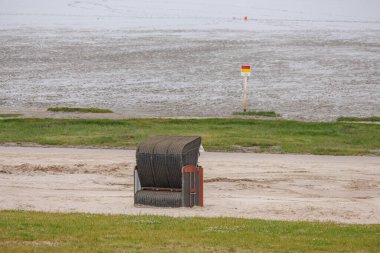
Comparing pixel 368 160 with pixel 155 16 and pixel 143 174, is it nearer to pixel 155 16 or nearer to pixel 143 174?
pixel 143 174

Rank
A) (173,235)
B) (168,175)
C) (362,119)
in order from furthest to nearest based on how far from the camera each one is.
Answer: (362,119) < (168,175) < (173,235)

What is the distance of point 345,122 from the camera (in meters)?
37.0

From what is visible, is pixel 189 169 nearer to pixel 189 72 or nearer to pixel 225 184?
pixel 225 184

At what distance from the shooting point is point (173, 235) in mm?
14492

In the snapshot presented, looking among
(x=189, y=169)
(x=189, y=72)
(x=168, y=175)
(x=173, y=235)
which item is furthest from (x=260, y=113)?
(x=173, y=235)

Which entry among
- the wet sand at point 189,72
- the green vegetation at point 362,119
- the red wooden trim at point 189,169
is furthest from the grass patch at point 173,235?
the wet sand at point 189,72

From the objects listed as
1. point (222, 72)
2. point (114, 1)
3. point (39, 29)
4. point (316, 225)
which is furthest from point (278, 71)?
point (114, 1)

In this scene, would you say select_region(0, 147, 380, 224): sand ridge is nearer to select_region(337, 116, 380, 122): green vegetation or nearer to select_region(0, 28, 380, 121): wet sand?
select_region(337, 116, 380, 122): green vegetation

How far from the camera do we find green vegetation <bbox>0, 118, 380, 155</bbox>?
30812 millimetres

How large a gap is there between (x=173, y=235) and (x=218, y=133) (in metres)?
19.2

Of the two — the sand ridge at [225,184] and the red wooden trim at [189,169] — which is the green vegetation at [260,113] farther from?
the red wooden trim at [189,169]

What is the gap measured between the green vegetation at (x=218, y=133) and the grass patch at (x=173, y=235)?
45.7 ft

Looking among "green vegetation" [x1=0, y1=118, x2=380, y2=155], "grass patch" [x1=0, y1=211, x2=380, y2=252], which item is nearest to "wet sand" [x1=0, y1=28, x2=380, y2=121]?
"green vegetation" [x1=0, y1=118, x2=380, y2=155]

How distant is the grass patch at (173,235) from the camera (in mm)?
13367
